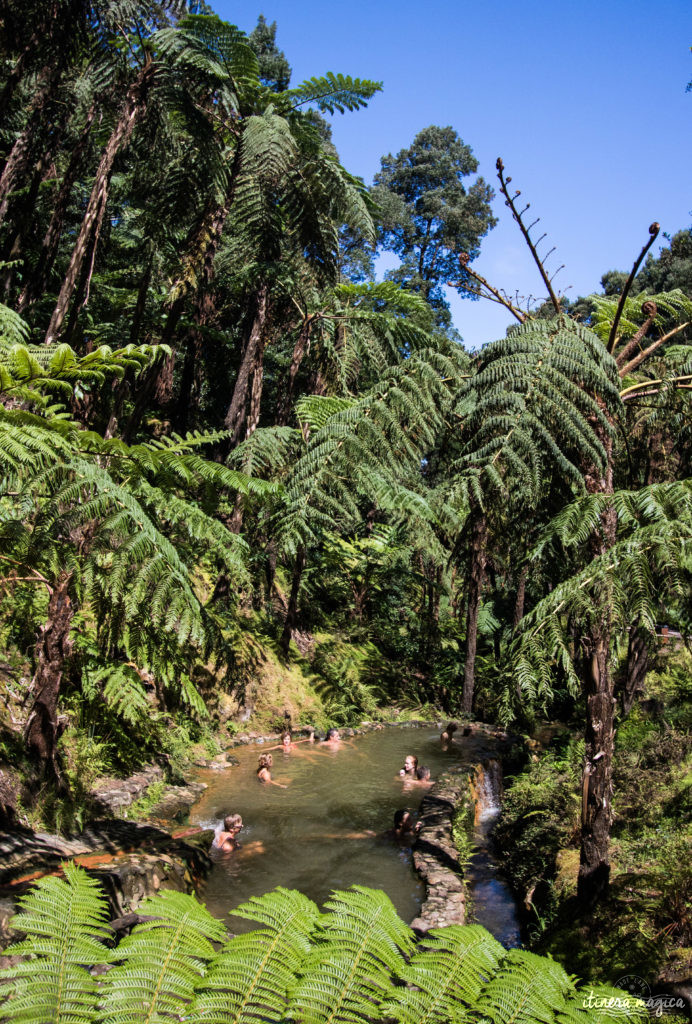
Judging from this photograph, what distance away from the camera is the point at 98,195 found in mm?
5961

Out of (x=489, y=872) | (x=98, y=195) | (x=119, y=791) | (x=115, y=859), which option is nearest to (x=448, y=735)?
(x=489, y=872)

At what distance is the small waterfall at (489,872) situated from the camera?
18.8 ft

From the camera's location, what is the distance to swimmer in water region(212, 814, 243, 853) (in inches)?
243

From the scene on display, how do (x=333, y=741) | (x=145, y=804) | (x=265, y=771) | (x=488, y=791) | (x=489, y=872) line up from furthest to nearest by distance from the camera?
(x=333, y=741) < (x=488, y=791) < (x=265, y=771) < (x=489, y=872) < (x=145, y=804)

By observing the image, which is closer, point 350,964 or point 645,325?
point 350,964

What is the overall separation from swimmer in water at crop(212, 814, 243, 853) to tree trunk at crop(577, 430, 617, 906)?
3.61 meters

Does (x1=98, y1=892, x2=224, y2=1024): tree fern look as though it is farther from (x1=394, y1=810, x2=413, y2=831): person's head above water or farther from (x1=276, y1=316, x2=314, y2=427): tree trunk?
(x1=276, y1=316, x2=314, y2=427): tree trunk

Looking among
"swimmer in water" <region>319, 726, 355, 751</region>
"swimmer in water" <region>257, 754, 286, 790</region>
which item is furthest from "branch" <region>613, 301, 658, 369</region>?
"swimmer in water" <region>319, 726, 355, 751</region>

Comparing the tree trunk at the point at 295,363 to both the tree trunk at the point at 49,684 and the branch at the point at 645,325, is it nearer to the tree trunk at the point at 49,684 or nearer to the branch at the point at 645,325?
the tree trunk at the point at 49,684

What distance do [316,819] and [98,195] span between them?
715 cm

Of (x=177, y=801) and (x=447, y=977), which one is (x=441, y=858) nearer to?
(x=177, y=801)

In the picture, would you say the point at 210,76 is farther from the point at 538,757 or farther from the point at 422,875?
the point at 538,757

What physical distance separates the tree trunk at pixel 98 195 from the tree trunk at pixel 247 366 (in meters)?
1.96

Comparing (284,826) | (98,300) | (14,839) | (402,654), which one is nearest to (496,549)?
(14,839)
